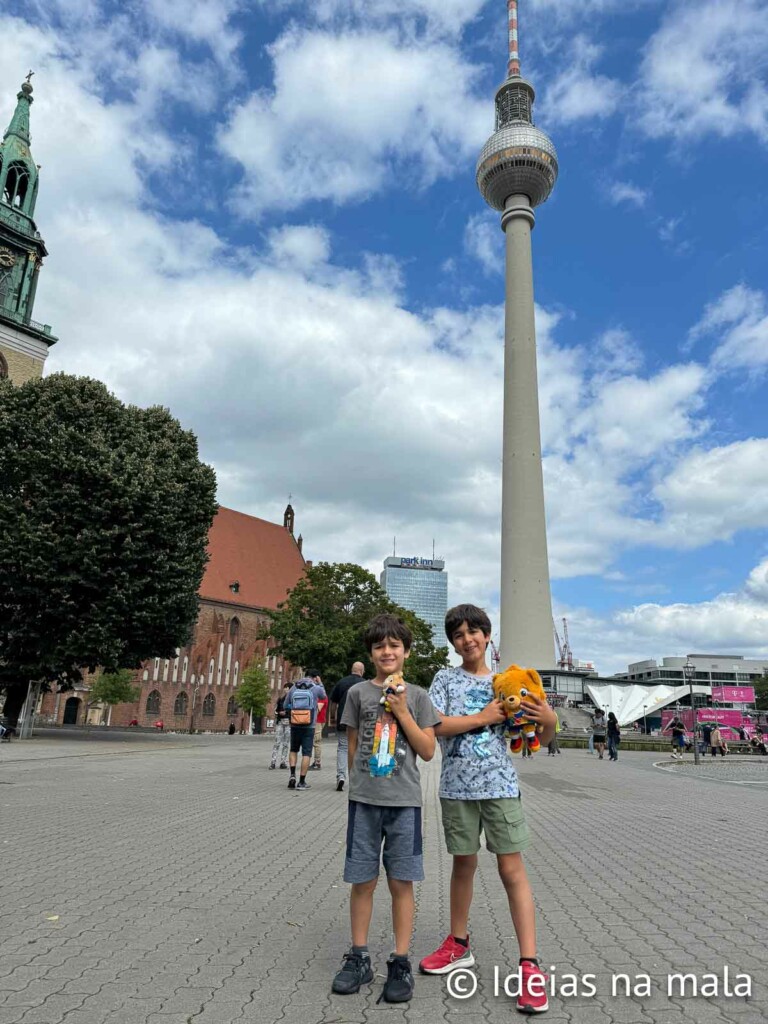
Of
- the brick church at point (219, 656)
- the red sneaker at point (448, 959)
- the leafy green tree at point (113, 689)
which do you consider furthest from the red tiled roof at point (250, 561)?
the red sneaker at point (448, 959)

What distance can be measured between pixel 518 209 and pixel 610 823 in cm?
6906

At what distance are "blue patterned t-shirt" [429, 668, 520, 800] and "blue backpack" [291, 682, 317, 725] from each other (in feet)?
27.8

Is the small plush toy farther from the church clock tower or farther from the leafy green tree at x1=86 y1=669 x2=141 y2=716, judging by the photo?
the leafy green tree at x1=86 y1=669 x2=141 y2=716

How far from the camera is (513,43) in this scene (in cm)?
8381

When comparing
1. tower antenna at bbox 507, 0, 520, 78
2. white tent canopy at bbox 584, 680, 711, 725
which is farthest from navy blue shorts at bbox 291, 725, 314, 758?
tower antenna at bbox 507, 0, 520, 78

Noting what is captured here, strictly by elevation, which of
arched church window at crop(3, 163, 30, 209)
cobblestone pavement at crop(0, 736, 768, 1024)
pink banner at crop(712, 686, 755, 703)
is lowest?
cobblestone pavement at crop(0, 736, 768, 1024)

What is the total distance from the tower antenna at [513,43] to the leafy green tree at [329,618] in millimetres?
64412

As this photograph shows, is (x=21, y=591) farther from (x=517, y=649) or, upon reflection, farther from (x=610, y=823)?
(x=517, y=649)

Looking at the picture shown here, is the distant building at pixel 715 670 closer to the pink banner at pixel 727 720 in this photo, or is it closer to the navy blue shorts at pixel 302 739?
the pink banner at pixel 727 720

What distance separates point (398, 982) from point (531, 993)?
59 centimetres

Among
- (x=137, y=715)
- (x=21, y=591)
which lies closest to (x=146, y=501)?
(x=21, y=591)

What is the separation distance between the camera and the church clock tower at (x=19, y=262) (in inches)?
1831

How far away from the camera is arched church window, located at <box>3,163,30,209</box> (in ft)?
163

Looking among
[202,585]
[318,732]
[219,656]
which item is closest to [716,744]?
[318,732]
